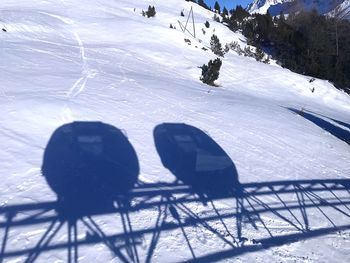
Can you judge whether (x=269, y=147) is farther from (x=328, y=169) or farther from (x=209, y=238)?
(x=209, y=238)

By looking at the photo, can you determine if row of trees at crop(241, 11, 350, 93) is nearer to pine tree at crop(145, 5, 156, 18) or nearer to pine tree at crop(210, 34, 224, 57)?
pine tree at crop(210, 34, 224, 57)

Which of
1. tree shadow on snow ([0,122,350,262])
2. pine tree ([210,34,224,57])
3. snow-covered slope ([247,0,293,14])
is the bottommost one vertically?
tree shadow on snow ([0,122,350,262])

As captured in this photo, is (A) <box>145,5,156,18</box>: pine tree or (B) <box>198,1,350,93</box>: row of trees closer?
(B) <box>198,1,350,93</box>: row of trees

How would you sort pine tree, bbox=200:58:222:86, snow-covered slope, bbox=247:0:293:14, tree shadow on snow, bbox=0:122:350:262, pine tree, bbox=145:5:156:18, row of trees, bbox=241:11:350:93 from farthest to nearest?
snow-covered slope, bbox=247:0:293:14, pine tree, bbox=145:5:156:18, row of trees, bbox=241:11:350:93, pine tree, bbox=200:58:222:86, tree shadow on snow, bbox=0:122:350:262

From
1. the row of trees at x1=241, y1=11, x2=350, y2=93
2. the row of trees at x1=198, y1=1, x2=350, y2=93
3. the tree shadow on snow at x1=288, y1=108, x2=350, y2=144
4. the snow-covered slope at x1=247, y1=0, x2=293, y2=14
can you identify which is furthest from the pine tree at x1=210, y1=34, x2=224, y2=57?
the snow-covered slope at x1=247, y1=0, x2=293, y2=14

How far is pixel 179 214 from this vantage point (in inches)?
253

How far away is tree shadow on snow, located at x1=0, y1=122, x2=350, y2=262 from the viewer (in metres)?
5.47

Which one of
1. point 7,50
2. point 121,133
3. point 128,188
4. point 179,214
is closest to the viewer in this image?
point 179,214

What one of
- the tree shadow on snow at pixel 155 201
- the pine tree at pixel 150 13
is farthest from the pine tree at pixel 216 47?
the tree shadow on snow at pixel 155 201

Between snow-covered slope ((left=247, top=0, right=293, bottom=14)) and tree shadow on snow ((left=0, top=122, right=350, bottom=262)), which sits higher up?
snow-covered slope ((left=247, top=0, right=293, bottom=14))

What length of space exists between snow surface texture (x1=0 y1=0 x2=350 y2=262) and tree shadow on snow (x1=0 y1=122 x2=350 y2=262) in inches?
0.9

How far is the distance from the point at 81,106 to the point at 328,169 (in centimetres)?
611

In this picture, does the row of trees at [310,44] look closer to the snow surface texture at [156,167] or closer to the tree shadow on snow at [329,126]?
the snow surface texture at [156,167]

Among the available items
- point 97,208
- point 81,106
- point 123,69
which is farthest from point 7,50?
point 97,208
